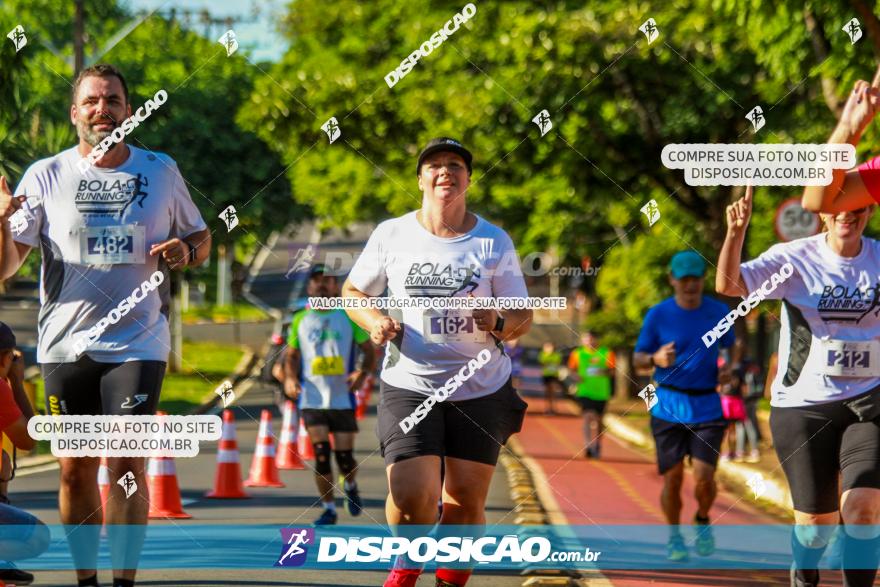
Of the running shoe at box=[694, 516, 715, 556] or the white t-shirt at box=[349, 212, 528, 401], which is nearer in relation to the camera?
the white t-shirt at box=[349, 212, 528, 401]

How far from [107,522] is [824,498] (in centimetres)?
292

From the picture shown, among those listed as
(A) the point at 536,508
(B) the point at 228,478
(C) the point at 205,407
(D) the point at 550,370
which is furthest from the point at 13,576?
(D) the point at 550,370

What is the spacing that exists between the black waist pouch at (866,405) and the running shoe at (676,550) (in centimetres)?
312

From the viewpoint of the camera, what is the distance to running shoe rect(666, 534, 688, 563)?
10328 millimetres

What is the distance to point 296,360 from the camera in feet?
41.8

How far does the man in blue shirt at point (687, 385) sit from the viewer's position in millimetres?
10641

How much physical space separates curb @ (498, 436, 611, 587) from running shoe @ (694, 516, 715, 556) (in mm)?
1433

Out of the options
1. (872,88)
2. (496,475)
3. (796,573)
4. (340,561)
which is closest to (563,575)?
(340,561)

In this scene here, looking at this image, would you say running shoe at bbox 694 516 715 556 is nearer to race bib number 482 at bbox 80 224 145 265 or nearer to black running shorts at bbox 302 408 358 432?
black running shorts at bbox 302 408 358 432

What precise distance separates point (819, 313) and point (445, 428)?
1.65 meters

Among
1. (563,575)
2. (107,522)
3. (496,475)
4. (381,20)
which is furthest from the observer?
(381,20)

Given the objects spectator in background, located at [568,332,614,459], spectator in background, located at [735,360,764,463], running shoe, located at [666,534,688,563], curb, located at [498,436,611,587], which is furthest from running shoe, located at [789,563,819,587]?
spectator in background, located at [568,332,614,459]

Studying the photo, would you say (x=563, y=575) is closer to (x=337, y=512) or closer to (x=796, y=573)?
(x=796, y=573)

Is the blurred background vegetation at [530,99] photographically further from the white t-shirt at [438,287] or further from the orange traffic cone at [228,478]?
the white t-shirt at [438,287]
